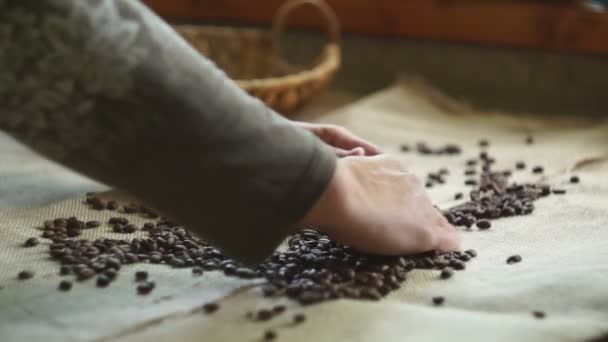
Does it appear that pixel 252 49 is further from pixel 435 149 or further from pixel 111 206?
pixel 111 206

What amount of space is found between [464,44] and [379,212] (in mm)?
1565

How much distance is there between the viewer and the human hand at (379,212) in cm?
101

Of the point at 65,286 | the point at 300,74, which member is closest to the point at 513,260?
the point at 65,286

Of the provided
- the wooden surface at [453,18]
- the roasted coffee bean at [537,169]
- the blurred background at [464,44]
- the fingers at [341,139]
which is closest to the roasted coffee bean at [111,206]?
the fingers at [341,139]

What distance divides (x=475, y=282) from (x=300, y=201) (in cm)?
31

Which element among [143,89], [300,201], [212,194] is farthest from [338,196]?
[143,89]

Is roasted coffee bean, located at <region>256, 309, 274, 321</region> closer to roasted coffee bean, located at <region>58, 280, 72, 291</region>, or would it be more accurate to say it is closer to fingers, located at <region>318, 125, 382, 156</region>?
roasted coffee bean, located at <region>58, 280, 72, 291</region>

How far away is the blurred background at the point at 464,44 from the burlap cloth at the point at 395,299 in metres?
0.97

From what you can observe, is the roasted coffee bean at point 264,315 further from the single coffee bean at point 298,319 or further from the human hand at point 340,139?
the human hand at point 340,139

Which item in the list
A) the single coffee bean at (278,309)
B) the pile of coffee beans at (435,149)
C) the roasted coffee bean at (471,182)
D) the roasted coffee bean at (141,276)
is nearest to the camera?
the single coffee bean at (278,309)

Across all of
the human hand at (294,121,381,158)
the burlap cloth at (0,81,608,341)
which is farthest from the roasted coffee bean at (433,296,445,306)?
the human hand at (294,121,381,158)

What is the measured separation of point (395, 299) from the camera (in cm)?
104

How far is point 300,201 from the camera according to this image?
0.96m

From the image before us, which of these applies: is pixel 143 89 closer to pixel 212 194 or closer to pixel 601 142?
pixel 212 194
